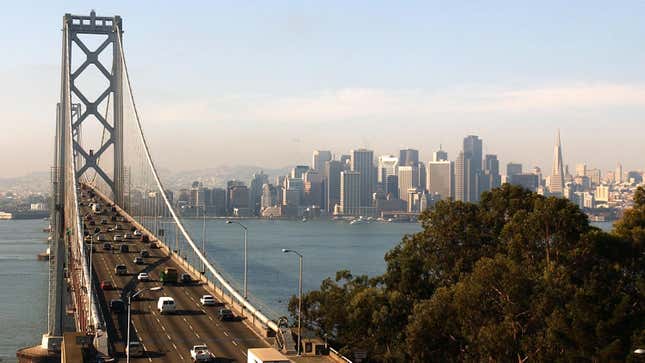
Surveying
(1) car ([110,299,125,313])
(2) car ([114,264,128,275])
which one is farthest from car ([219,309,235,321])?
(2) car ([114,264,128,275])

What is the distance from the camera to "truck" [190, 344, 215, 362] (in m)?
32.2

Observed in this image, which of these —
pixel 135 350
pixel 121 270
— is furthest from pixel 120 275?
pixel 135 350

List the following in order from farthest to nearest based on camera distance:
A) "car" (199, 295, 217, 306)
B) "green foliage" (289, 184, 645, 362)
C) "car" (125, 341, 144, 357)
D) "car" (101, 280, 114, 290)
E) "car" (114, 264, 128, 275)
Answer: "car" (114, 264, 128, 275) < "car" (101, 280, 114, 290) < "car" (199, 295, 217, 306) < "car" (125, 341, 144, 357) < "green foliage" (289, 184, 645, 362)

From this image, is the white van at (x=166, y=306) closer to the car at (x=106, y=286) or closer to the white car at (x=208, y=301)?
the white car at (x=208, y=301)

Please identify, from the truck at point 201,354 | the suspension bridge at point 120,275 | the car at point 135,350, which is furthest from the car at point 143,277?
the truck at point 201,354

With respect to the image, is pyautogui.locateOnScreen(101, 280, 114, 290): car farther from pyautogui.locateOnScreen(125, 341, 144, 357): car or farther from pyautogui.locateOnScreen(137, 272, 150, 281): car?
pyautogui.locateOnScreen(125, 341, 144, 357): car

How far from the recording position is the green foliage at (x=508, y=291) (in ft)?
91.8

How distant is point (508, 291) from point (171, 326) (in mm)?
15349

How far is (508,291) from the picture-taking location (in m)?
29.2

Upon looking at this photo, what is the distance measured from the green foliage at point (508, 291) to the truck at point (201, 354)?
517 cm

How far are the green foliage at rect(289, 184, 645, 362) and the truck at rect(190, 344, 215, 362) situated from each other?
17.0 ft

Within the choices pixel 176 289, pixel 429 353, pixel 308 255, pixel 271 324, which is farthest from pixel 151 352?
pixel 308 255

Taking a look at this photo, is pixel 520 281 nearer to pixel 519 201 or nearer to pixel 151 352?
pixel 519 201

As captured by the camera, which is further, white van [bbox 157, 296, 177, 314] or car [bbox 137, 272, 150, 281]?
car [bbox 137, 272, 150, 281]
